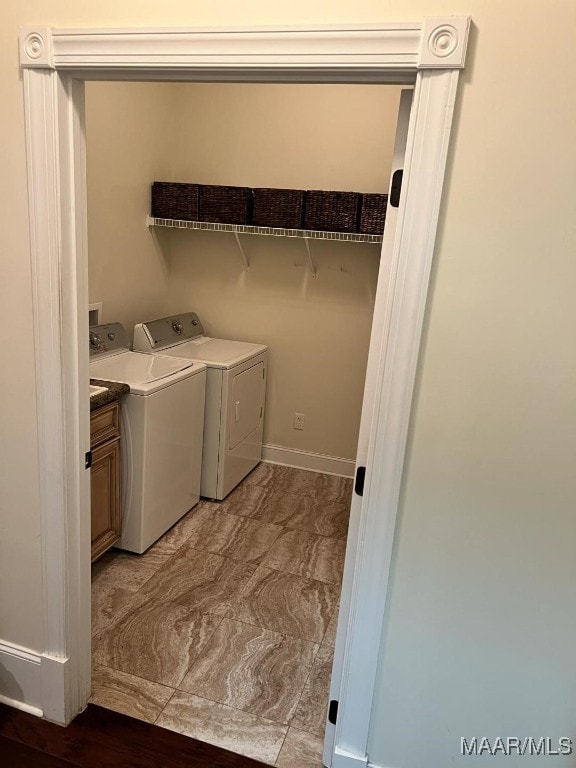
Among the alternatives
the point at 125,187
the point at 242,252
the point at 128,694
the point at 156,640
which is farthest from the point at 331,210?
the point at 128,694

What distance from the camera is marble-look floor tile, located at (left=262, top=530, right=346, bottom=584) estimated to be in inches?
109

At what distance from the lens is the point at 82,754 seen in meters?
1.74

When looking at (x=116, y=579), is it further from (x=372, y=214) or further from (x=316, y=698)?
(x=372, y=214)

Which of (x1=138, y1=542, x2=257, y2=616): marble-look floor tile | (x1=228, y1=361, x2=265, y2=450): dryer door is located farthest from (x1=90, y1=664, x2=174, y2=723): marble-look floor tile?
(x1=228, y1=361, x2=265, y2=450): dryer door

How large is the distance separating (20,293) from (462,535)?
1354 millimetres

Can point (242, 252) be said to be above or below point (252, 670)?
above

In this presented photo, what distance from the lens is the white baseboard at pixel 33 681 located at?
1.80 meters

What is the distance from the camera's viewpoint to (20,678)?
186cm

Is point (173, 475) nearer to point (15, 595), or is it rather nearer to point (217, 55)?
point (15, 595)

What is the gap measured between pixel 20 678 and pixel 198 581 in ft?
3.00

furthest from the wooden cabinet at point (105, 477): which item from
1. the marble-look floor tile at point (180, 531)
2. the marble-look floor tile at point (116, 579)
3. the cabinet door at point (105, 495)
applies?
the marble-look floor tile at point (180, 531)

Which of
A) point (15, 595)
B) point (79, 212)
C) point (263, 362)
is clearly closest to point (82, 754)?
point (15, 595)

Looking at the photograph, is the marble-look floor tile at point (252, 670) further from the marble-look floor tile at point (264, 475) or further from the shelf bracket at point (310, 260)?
the shelf bracket at point (310, 260)

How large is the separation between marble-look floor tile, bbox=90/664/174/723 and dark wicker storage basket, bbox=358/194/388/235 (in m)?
2.49
